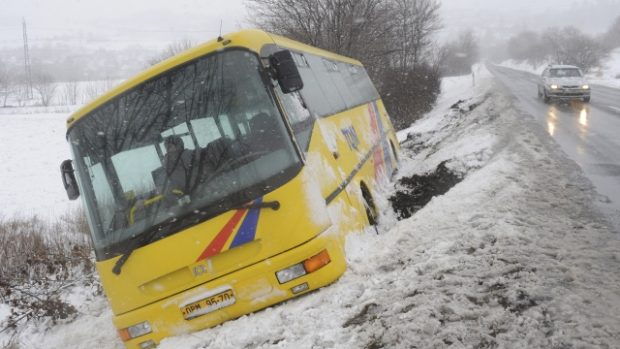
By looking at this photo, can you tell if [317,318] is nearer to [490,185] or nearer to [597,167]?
[490,185]

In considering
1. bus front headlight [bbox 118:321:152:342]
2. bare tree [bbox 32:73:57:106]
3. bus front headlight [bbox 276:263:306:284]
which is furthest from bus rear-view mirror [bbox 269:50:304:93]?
bare tree [bbox 32:73:57:106]

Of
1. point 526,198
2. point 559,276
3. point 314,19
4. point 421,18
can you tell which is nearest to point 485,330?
point 559,276

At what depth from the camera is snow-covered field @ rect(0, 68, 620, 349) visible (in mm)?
3312

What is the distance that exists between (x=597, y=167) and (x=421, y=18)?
119ft

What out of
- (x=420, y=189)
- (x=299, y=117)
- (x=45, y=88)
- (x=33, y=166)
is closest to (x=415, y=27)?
(x=33, y=166)

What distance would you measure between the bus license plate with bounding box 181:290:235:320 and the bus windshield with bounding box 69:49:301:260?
694 millimetres

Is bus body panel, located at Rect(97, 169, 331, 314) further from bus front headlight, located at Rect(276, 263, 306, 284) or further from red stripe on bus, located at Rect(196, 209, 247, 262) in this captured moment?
bus front headlight, located at Rect(276, 263, 306, 284)

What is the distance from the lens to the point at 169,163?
445 centimetres

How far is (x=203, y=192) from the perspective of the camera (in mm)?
4324

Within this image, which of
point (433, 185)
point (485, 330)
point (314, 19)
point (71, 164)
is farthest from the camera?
point (314, 19)

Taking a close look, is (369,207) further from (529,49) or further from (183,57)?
(529,49)

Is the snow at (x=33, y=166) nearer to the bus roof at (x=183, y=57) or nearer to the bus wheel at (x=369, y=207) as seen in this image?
the bus wheel at (x=369, y=207)

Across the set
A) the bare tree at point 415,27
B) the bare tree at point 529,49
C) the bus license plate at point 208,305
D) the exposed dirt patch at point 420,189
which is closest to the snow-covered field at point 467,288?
the bus license plate at point 208,305

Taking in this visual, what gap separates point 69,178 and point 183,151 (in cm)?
155
